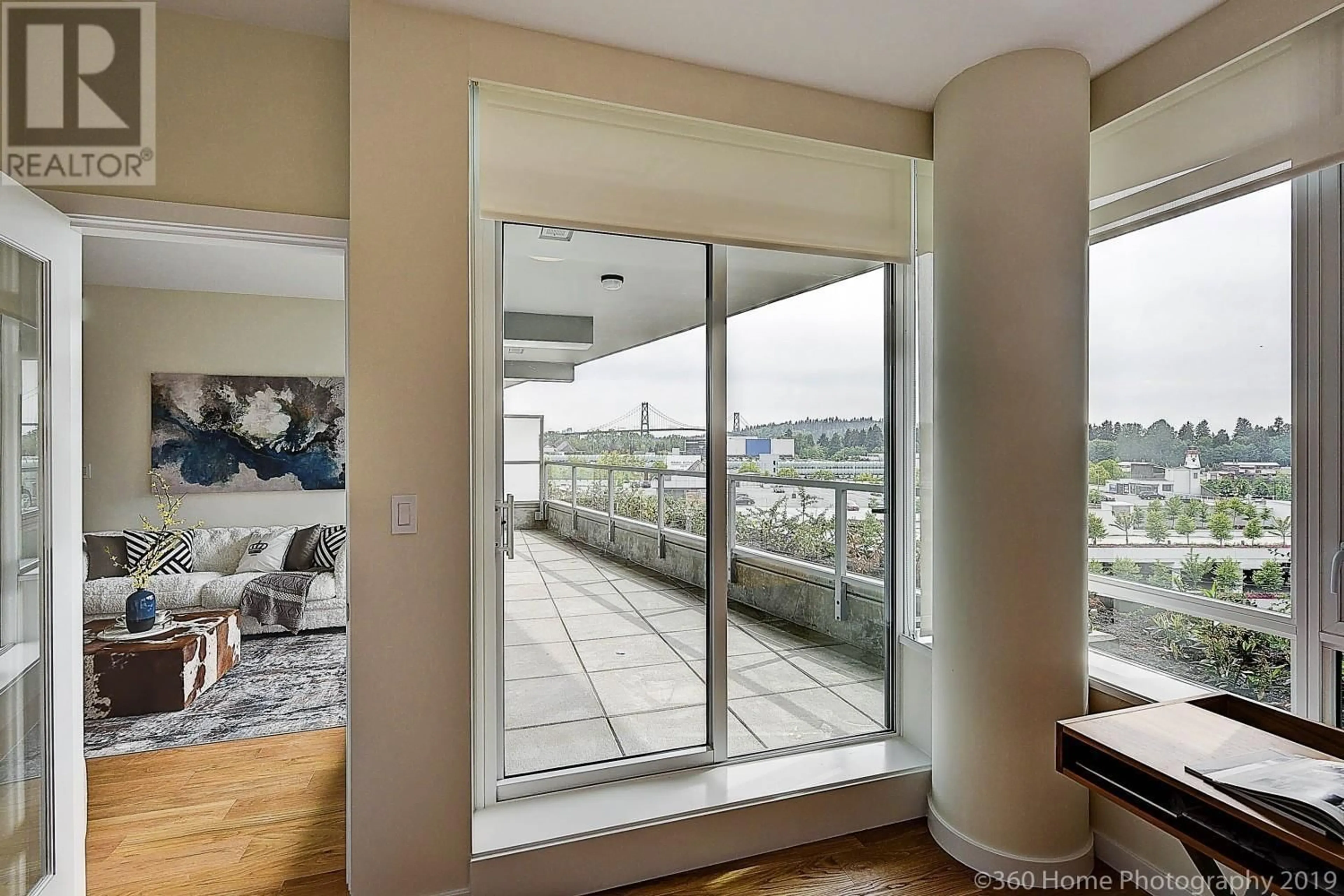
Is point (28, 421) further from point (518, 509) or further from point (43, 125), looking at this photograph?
point (518, 509)

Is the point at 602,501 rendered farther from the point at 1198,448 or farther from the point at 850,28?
the point at 1198,448

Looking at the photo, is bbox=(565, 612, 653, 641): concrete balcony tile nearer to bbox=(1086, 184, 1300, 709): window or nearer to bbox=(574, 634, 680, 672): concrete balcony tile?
bbox=(574, 634, 680, 672): concrete balcony tile

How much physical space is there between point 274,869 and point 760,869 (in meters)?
1.63

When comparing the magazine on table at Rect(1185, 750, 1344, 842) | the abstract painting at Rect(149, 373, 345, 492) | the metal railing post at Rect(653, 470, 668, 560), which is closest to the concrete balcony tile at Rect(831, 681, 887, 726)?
the metal railing post at Rect(653, 470, 668, 560)

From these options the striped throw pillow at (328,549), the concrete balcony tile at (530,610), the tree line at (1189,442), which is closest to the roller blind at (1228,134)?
the tree line at (1189,442)

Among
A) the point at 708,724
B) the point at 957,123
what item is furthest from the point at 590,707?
the point at 957,123

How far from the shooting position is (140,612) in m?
3.97

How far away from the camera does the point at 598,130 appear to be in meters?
2.42

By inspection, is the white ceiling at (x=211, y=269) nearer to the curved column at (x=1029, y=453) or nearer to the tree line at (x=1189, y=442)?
the curved column at (x=1029, y=453)

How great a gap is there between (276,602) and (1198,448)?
528 centimetres

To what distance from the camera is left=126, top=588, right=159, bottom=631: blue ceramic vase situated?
3.96 metres

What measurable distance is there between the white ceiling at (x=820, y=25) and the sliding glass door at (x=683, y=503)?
0.64m

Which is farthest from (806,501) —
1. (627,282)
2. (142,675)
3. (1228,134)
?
(142,675)

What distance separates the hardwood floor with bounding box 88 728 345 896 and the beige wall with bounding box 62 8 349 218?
2146 millimetres
